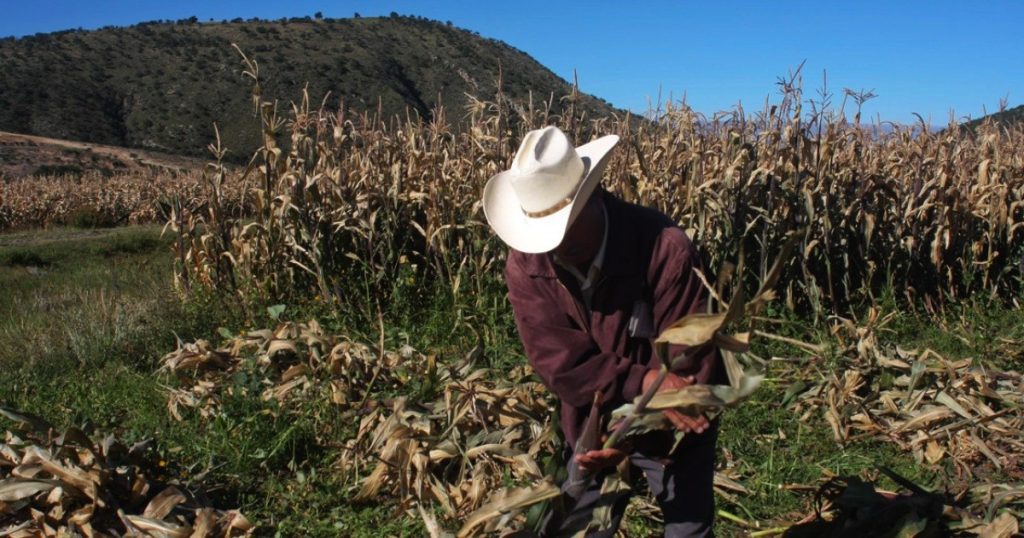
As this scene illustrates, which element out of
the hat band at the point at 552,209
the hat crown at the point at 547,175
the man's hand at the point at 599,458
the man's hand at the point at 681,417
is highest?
the hat crown at the point at 547,175

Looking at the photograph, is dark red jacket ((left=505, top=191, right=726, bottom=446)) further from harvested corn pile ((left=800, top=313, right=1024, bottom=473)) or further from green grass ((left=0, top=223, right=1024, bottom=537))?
harvested corn pile ((left=800, top=313, right=1024, bottom=473))

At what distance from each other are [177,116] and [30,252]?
5416 cm

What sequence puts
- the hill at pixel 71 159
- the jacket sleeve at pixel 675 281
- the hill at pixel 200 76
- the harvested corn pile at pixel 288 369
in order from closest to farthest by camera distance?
1. the jacket sleeve at pixel 675 281
2. the harvested corn pile at pixel 288 369
3. the hill at pixel 71 159
4. the hill at pixel 200 76

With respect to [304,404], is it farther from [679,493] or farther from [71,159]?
[71,159]

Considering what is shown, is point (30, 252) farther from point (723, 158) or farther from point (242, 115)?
point (242, 115)

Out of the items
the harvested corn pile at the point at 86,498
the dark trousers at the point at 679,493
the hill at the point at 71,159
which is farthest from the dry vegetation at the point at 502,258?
the hill at the point at 71,159

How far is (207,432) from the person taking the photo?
433cm

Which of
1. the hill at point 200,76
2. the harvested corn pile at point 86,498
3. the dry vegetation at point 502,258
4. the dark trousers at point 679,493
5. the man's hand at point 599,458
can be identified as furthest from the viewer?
the hill at point 200,76

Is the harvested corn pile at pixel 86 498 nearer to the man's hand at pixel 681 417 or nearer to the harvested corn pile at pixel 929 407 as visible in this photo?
the man's hand at pixel 681 417

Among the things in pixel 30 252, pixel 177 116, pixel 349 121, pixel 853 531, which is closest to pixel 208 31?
pixel 177 116

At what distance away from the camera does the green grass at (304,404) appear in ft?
12.4

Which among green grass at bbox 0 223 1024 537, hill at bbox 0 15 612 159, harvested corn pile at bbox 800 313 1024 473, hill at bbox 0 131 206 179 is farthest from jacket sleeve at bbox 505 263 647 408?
hill at bbox 0 15 612 159

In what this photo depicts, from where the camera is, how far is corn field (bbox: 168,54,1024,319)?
622cm

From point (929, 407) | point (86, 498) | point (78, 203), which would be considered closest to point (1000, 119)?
point (929, 407)
